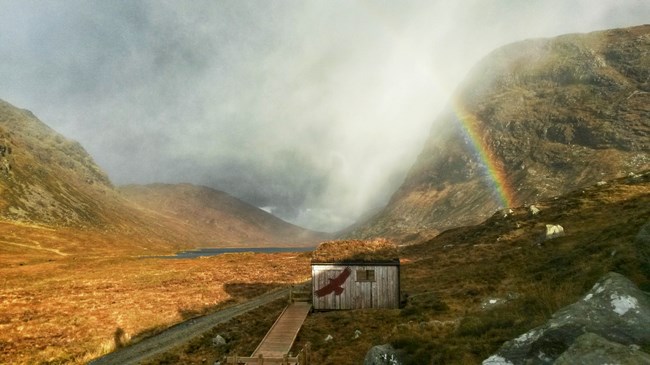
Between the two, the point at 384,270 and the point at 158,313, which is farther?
the point at 158,313

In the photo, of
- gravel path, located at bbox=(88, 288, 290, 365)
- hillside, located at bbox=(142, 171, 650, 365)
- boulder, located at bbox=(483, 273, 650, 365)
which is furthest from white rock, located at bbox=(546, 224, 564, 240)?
boulder, located at bbox=(483, 273, 650, 365)

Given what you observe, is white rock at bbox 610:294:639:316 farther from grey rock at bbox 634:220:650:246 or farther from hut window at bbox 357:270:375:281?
hut window at bbox 357:270:375:281

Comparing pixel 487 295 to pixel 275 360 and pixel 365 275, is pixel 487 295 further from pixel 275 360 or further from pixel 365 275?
pixel 275 360

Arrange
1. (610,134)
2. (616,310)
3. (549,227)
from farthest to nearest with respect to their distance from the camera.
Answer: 1. (610,134)
2. (549,227)
3. (616,310)

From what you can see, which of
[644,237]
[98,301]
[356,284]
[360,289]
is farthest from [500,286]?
[98,301]

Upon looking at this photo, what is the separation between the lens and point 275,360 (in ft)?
81.8

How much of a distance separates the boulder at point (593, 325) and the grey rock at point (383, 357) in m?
6.97

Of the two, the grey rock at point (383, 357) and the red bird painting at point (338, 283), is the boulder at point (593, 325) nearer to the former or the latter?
the grey rock at point (383, 357)

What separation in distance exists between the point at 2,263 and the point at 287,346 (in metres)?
94.6

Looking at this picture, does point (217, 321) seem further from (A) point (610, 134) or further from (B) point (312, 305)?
(A) point (610, 134)

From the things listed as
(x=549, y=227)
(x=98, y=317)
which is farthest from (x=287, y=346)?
(x=549, y=227)

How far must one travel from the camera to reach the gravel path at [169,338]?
32.1 metres

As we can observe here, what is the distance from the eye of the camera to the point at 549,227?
53.3 metres

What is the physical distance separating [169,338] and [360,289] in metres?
19.1
